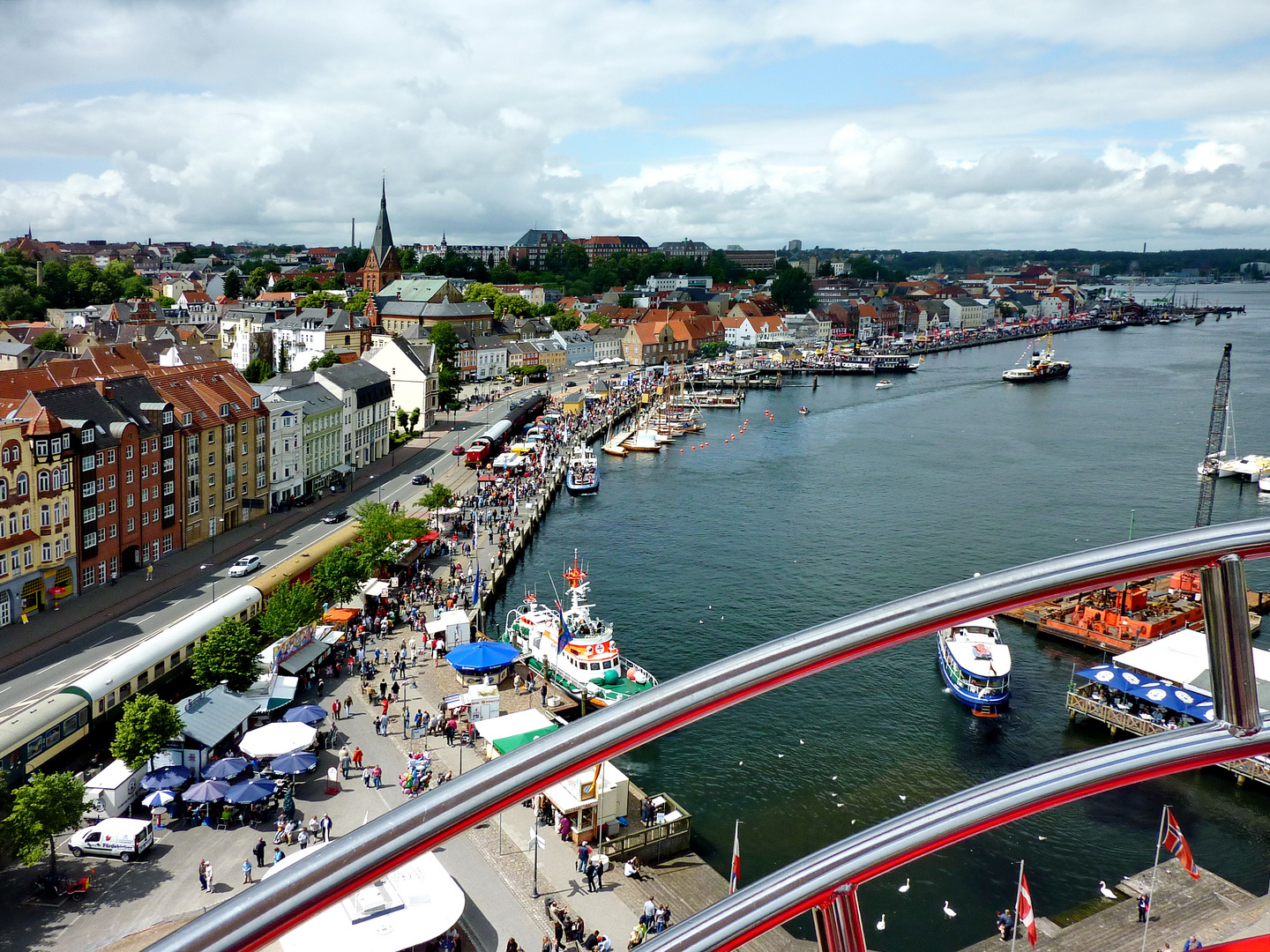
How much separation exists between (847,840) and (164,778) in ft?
41.6

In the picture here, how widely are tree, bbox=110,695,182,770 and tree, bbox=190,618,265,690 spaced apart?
195 centimetres

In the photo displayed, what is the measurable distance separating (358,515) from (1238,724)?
2395 centimetres

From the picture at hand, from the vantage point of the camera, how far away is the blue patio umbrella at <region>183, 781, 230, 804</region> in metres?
11.6

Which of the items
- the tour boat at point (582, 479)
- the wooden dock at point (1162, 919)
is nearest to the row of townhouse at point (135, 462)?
the tour boat at point (582, 479)

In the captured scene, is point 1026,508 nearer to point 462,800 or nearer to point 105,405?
point 105,405

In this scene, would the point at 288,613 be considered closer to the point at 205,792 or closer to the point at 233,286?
the point at 205,792

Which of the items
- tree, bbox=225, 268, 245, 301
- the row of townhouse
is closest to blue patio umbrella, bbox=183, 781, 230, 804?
the row of townhouse

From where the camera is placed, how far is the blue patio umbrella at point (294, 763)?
39.9ft

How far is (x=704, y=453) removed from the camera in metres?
41.1

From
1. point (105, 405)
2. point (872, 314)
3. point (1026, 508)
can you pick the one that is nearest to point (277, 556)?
point (105, 405)

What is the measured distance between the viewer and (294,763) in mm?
12273

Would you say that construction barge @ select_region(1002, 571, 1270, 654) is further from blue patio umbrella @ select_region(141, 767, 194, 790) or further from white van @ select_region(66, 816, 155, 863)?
white van @ select_region(66, 816, 155, 863)

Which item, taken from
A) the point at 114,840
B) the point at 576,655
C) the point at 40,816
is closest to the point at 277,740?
the point at 114,840

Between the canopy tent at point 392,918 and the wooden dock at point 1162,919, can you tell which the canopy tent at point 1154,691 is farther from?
the canopy tent at point 392,918
